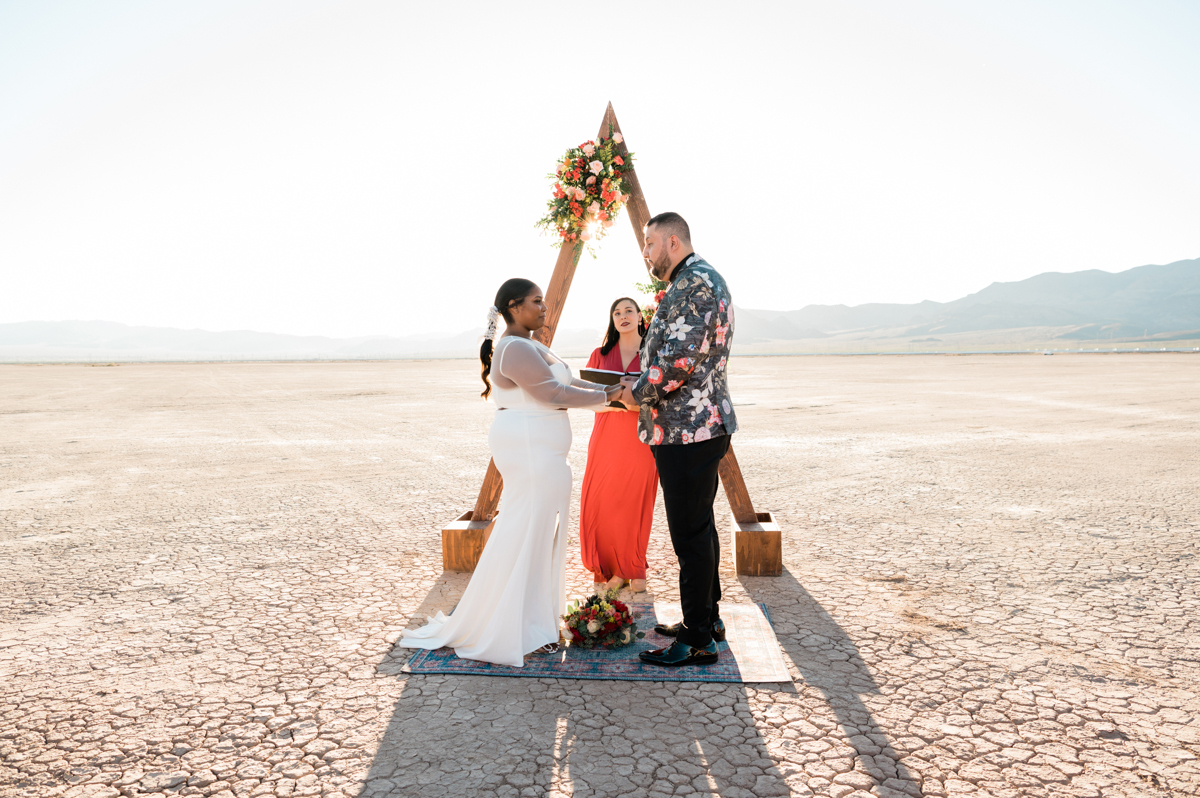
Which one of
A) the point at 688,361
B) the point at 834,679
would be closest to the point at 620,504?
the point at 688,361

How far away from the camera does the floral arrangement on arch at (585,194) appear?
4.88 meters

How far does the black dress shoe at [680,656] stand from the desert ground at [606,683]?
214 mm

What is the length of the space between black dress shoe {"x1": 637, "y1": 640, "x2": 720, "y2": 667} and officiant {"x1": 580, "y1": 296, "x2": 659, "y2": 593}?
1.19 meters

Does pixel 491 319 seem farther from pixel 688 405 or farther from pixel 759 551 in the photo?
pixel 759 551

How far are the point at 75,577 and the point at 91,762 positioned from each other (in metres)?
2.98

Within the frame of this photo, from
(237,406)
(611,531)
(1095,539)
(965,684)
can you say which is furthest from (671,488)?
(237,406)

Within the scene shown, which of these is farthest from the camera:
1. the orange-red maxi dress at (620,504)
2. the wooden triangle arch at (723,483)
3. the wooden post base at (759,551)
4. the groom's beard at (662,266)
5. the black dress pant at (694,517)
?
the wooden post base at (759,551)

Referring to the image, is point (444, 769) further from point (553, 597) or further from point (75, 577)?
point (75, 577)

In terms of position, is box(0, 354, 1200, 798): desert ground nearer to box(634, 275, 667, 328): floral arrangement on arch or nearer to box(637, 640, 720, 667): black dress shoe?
box(637, 640, 720, 667): black dress shoe

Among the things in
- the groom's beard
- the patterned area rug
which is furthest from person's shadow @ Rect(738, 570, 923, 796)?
the groom's beard

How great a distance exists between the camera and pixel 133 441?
41.6 ft

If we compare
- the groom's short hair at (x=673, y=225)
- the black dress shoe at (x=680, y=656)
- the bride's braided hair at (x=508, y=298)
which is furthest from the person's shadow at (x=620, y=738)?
the groom's short hair at (x=673, y=225)

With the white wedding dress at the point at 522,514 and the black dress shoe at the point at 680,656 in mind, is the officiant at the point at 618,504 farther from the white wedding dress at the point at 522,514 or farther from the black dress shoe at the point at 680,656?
the black dress shoe at the point at 680,656

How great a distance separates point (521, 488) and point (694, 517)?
3.12 feet
